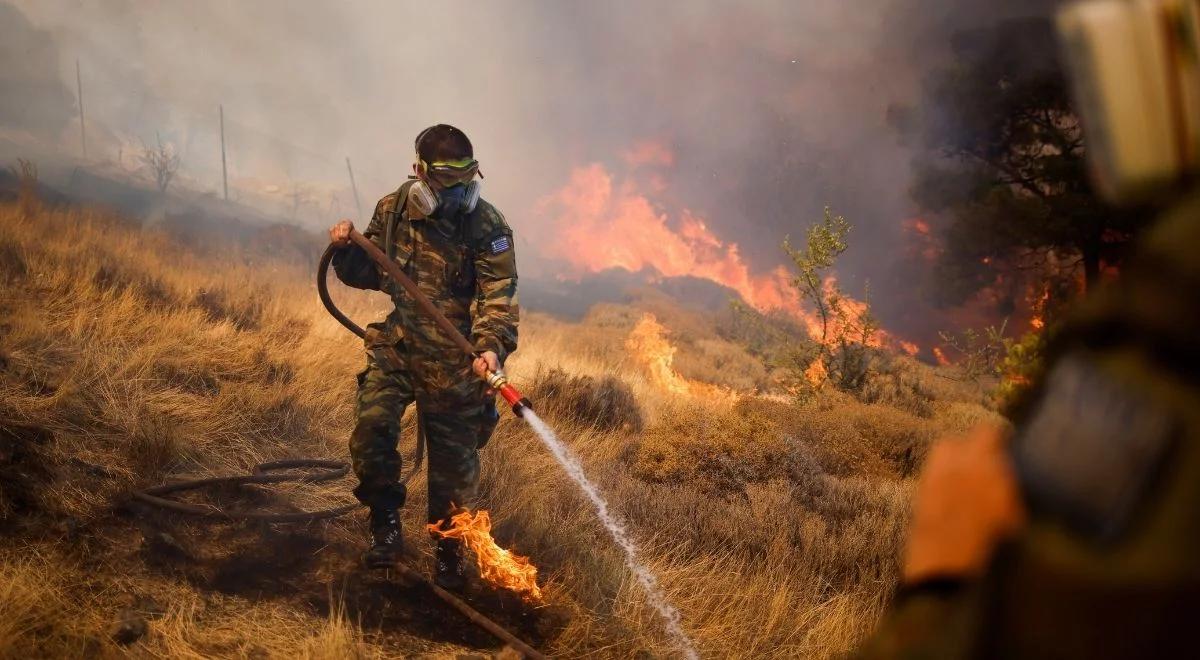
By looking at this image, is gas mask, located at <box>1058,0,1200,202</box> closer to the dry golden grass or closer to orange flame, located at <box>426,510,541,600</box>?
the dry golden grass

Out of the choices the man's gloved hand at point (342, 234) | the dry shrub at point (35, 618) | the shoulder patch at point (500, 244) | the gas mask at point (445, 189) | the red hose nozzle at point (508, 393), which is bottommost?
the dry shrub at point (35, 618)

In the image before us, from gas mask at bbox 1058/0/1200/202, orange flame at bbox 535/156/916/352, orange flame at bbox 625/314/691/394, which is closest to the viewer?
gas mask at bbox 1058/0/1200/202

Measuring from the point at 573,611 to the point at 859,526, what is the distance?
8.32 feet

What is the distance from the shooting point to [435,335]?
4.16 metres

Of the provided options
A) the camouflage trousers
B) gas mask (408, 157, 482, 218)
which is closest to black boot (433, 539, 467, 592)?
the camouflage trousers

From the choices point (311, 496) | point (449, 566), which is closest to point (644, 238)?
point (311, 496)

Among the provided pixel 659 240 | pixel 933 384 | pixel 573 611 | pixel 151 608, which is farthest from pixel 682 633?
pixel 659 240

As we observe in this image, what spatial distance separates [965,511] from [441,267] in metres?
3.86

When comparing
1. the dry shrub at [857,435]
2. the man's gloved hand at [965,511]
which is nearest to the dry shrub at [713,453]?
the dry shrub at [857,435]

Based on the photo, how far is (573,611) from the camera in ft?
12.7

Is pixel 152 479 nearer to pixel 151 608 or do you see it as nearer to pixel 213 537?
pixel 213 537

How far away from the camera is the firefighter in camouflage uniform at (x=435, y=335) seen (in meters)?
4.01

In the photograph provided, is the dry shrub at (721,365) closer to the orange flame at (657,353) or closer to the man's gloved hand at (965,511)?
the orange flame at (657,353)

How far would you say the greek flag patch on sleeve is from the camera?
428cm
